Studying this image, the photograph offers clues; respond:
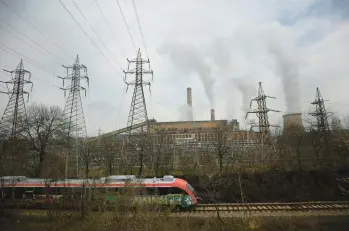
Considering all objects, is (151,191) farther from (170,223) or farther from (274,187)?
(274,187)

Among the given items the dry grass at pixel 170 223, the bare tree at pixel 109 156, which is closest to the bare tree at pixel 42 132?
the bare tree at pixel 109 156

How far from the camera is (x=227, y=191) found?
2192 cm

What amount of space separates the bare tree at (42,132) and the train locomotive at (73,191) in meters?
8.43

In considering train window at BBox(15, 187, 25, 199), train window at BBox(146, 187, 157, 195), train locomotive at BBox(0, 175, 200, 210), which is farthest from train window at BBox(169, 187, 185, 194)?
train window at BBox(15, 187, 25, 199)

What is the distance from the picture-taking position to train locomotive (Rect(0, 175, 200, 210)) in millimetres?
15609

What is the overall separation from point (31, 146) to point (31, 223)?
617 inches

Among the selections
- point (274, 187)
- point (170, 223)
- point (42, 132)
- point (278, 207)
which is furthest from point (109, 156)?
point (170, 223)

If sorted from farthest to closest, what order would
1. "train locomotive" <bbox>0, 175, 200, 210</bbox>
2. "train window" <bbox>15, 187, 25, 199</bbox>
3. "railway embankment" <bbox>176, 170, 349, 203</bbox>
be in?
"railway embankment" <bbox>176, 170, 349, 203</bbox>
"train window" <bbox>15, 187, 25, 199</bbox>
"train locomotive" <bbox>0, 175, 200, 210</bbox>

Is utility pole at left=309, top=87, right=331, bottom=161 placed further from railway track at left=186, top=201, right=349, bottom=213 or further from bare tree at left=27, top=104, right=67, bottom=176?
bare tree at left=27, top=104, right=67, bottom=176

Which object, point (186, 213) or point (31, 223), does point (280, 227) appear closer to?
point (186, 213)

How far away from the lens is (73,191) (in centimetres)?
1670

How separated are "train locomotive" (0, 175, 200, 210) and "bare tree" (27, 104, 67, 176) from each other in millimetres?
8431

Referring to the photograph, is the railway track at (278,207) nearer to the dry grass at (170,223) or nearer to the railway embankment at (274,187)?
the dry grass at (170,223)

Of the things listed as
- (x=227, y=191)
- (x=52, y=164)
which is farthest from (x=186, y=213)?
(x=52, y=164)
